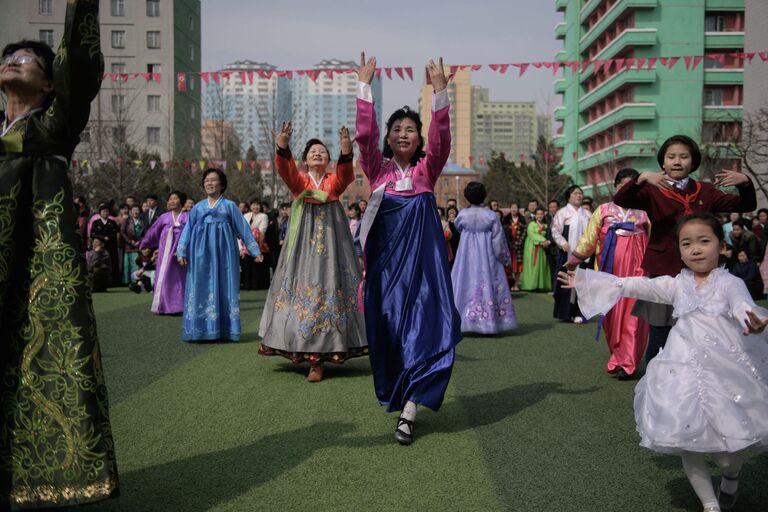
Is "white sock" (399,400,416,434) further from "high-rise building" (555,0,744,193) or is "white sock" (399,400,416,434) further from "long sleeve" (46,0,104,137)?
"high-rise building" (555,0,744,193)

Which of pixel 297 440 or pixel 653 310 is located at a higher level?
pixel 653 310

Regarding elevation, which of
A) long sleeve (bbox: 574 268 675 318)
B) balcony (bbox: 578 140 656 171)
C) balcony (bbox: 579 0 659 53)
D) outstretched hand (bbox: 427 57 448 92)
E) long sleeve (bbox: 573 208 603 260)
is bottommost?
long sleeve (bbox: 574 268 675 318)

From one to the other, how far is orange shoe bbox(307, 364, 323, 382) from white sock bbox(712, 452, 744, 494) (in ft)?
12.8

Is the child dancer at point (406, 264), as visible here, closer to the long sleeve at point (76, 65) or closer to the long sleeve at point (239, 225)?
the long sleeve at point (76, 65)

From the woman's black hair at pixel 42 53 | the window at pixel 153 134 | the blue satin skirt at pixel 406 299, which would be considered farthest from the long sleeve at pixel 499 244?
the window at pixel 153 134

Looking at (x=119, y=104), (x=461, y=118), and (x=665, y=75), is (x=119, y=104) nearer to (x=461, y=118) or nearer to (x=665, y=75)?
(x=665, y=75)

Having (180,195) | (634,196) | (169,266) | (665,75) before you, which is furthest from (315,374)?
(665,75)

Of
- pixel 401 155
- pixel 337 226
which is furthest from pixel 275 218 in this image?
pixel 401 155

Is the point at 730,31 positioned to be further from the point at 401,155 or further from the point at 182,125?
the point at 401,155

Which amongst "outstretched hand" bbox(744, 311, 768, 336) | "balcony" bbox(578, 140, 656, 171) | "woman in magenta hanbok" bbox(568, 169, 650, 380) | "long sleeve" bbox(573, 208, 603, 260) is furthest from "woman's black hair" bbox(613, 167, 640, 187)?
"balcony" bbox(578, 140, 656, 171)

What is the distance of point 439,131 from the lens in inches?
204

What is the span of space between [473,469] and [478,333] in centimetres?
600

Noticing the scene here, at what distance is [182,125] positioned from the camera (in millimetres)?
53562

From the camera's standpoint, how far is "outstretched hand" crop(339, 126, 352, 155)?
19.3 ft
